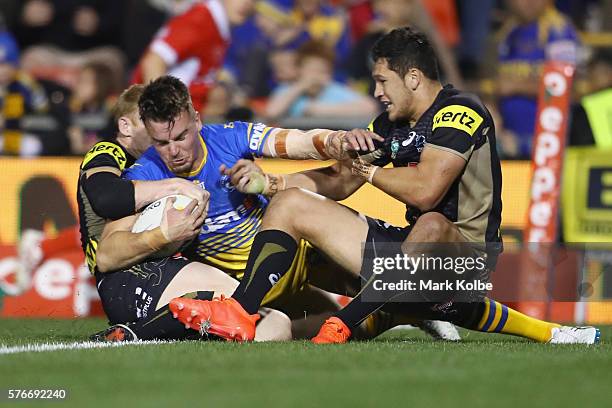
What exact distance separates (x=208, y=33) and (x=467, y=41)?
3879 mm

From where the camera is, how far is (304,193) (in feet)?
20.4

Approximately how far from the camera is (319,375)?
4793mm

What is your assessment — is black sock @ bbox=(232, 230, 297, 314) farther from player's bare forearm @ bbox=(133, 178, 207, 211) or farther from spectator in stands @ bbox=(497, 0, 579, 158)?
spectator in stands @ bbox=(497, 0, 579, 158)

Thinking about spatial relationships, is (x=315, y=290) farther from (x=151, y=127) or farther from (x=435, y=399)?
(x=435, y=399)

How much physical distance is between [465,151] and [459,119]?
0.56 ft

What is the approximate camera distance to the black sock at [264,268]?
19.8ft

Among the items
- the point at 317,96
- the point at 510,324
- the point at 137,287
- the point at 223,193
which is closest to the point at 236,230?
the point at 223,193

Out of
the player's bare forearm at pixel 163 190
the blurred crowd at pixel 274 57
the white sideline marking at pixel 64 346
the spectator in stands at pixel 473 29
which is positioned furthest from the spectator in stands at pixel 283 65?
the white sideline marking at pixel 64 346

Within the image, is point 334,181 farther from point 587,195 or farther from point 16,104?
point 16,104

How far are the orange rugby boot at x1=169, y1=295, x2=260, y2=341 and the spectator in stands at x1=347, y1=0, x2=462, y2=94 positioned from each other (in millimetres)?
5786

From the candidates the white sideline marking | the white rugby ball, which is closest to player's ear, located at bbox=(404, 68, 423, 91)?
the white rugby ball

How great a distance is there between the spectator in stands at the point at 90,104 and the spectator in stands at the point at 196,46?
3.10 feet

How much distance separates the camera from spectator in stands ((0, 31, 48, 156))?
11170 mm

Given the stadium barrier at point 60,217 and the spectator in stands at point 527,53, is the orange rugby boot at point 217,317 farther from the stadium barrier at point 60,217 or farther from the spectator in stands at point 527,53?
the spectator in stands at point 527,53
